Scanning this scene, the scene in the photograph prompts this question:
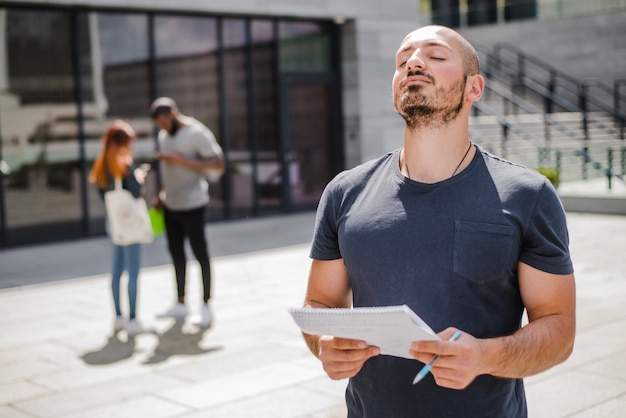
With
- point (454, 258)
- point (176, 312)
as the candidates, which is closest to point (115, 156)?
point (176, 312)

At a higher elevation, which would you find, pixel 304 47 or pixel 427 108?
pixel 304 47

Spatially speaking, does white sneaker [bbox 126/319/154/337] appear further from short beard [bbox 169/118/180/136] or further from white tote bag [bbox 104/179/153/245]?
short beard [bbox 169/118/180/136]

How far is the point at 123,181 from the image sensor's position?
7.15m

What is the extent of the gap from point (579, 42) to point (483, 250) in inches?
1020

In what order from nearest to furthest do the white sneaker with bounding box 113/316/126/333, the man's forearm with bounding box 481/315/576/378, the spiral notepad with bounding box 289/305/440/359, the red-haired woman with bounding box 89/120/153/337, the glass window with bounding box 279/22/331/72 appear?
the spiral notepad with bounding box 289/305/440/359
the man's forearm with bounding box 481/315/576/378
the red-haired woman with bounding box 89/120/153/337
the white sneaker with bounding box 113/316/126/333
the glass window with bounding box 279/22/331/72

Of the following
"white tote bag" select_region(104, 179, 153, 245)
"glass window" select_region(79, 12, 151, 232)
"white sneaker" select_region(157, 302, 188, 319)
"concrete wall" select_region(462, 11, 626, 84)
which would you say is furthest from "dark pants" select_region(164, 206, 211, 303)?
"concrete wall" select_region(462, 11, 626, 84)

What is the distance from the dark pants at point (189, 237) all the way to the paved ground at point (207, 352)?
0.44 meters

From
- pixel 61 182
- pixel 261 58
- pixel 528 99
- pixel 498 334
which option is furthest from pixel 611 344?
pixel 528 99

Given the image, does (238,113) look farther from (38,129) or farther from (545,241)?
(545,241)

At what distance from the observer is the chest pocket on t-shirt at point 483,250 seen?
7.20 ft

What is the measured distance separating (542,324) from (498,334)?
13cm

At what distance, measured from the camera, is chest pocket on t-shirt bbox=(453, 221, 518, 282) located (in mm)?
2193

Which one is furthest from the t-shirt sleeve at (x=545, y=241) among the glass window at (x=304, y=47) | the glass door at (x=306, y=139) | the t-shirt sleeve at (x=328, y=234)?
the glass window at (x=304, y=47)

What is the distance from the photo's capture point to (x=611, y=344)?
6227 millimetres
